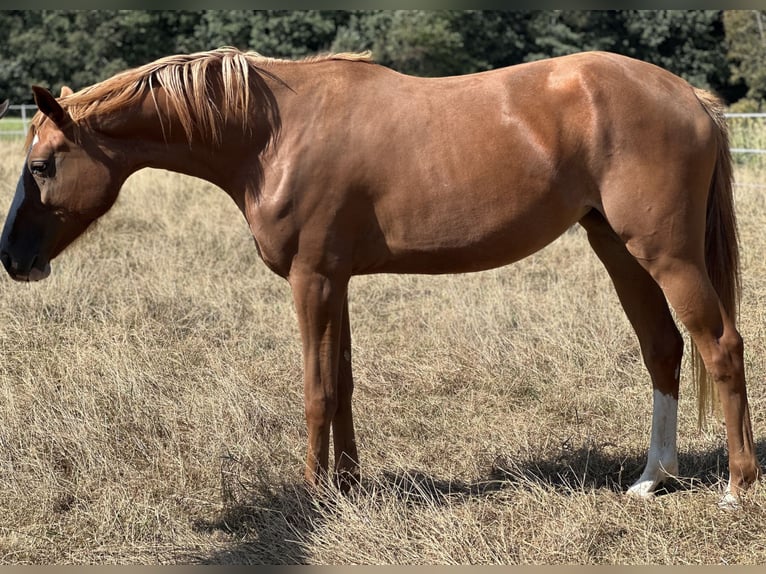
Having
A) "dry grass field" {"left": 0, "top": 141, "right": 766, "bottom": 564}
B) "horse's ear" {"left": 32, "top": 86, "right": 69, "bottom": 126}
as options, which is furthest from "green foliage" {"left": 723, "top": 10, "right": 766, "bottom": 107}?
"horse's ear" {"left": 32, "top": 86, "right": 69, "bottom": 126}

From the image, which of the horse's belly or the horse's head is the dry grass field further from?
the horse's belly

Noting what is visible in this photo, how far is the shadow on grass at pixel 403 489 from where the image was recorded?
353cm

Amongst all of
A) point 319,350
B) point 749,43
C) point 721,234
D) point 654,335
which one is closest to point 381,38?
point 749,43

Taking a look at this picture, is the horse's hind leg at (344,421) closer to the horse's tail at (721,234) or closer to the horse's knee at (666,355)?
the horse's knee at (666,355)

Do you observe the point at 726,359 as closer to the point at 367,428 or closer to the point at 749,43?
the point at 367,428

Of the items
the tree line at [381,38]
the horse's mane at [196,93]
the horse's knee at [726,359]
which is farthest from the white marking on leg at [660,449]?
the tree line at [381,38]

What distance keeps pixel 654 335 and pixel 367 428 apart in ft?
5.30

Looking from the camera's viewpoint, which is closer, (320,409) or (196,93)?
(196,93)

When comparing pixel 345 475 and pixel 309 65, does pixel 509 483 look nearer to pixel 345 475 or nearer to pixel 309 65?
pixel 345 475

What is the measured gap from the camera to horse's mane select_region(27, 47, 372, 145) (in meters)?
3.62

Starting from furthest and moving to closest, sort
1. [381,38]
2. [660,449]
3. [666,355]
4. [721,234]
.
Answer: [381,38] < [666,355] < [660,449] < [721,234]

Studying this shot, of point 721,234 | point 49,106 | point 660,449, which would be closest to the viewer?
point 49,106

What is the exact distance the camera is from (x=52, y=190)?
3.64 metres

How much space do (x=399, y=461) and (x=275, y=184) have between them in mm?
1531
